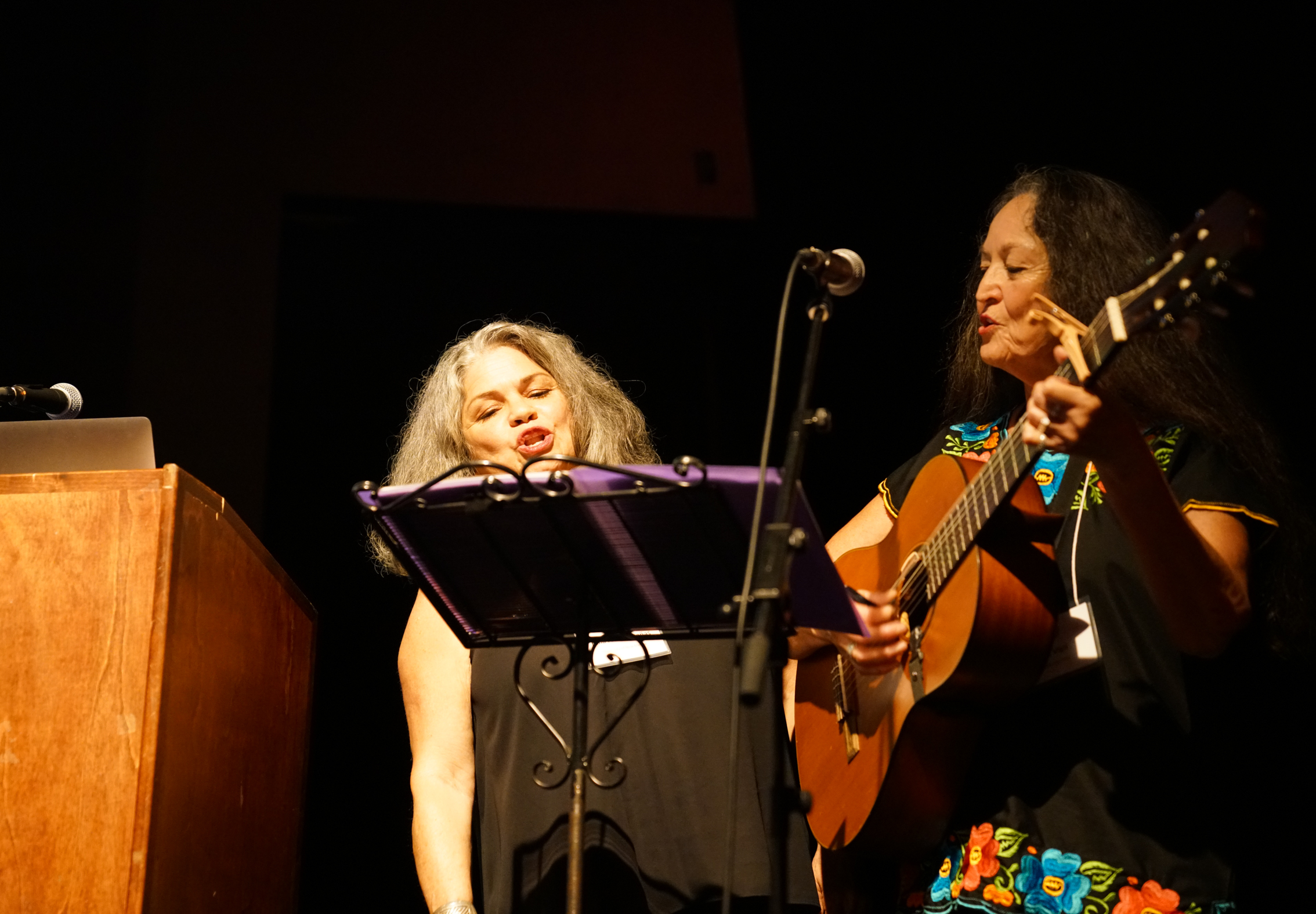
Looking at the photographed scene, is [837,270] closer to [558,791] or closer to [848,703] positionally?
[848,703]

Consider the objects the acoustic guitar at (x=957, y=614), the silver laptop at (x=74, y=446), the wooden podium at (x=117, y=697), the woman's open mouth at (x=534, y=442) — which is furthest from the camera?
the woman's open mouth at (x=534, y=442)

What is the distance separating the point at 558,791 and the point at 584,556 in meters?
0.72

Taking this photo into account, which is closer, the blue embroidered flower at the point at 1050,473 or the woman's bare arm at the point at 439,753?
the blue embroidered flower at the point at 1050,473

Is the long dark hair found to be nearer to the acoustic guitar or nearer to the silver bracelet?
the acoustic guitar

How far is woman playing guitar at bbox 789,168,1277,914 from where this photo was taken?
1647mm

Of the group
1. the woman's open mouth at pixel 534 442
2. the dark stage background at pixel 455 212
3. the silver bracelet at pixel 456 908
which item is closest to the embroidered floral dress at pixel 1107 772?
the silver bracelet at pixel 456 908

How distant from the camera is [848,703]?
6.87ft

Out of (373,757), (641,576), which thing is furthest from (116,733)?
(373,757)

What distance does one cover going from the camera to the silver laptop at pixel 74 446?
1.95 m

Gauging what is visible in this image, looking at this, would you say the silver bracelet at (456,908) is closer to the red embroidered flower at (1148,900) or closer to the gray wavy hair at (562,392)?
the gray wavy hair at (562,392)

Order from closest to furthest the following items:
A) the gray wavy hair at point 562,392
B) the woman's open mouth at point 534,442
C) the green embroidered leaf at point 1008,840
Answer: the green embroidered leaf at point 1008,840
the woman's open mouth at point 534,442
the gray wavy hair at point 562,392

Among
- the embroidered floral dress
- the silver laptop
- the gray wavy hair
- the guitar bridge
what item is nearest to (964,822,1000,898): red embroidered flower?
the embroidered floral dress

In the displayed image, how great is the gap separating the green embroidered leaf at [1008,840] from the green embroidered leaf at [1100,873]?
103mm

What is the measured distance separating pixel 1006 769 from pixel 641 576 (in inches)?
27.1
